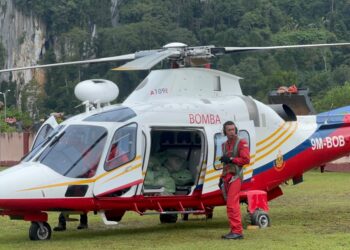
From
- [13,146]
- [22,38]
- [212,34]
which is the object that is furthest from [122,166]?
[22,38]

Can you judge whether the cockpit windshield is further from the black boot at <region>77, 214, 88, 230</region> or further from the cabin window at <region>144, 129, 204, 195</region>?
the black boot at <region>77, 214, 88, 230</region>

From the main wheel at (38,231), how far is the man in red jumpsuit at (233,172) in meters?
2.36

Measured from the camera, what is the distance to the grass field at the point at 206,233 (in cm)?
1257

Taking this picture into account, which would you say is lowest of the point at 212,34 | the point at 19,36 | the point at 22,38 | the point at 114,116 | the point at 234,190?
the point at 234,190

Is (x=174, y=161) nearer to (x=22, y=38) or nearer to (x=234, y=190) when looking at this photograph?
(x=234, y=190)

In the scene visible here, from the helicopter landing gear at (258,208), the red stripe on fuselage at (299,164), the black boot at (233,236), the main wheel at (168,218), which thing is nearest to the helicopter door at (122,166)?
the black boot at (233,236)

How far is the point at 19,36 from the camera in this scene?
13175 cm

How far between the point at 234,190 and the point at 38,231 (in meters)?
2.63

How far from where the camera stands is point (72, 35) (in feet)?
391

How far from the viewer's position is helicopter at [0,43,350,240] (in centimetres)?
1339

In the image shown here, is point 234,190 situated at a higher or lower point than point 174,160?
lower

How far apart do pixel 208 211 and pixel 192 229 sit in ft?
1.25

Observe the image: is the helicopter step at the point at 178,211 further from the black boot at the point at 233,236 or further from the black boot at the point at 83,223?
the black boot at the point at 83,223

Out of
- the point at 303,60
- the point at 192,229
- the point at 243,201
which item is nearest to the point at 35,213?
the point at 192,229
